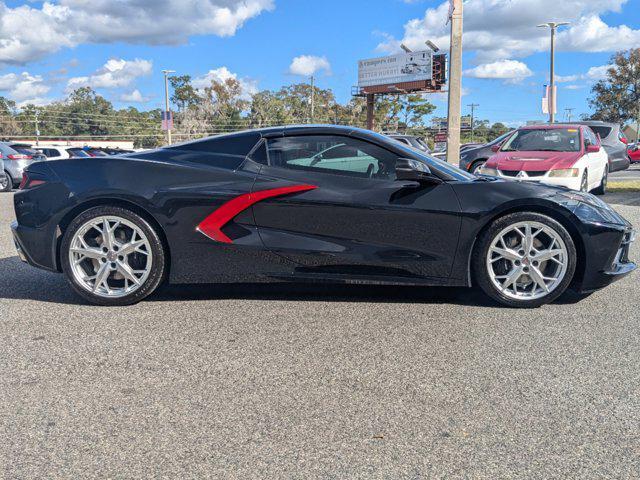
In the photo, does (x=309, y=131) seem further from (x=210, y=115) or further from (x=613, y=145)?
(x=210, y=115)

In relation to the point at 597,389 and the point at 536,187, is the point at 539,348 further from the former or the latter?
the point at 536,187

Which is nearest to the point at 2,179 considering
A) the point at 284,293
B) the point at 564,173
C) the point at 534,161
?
the point at 534,161

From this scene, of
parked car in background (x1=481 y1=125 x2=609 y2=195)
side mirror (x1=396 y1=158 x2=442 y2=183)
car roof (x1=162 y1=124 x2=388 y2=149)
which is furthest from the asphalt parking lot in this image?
parked car in background (x1=481 y1=125 x2=609 y2=195)

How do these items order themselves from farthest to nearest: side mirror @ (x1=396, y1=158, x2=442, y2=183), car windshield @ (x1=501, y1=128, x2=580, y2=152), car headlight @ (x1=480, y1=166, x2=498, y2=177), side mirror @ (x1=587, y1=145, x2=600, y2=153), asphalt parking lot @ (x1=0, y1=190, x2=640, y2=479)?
car windshield @ (x1=501, y1=128, x2=580, y2=152), side mirror @ (x1=587, y1=145, x2=600, y2=153), car headlight @ (x1=480, y1=166, x2=498, y2=177), side mirror @ (x1=396, y1=158, x2=442, y2=183), asphalt parking lot @ (x1=0, y1=190, x2=640, y2=479)

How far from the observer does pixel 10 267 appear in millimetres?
6074

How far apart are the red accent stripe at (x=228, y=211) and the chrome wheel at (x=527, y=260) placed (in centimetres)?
161

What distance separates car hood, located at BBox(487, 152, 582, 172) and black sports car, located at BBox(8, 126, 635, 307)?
6192 millimetres

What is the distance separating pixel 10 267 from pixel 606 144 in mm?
14438

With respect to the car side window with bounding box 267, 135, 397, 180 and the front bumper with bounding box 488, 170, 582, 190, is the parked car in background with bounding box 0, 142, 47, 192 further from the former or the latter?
the car side window with bounding box 267, 135, 397, 180

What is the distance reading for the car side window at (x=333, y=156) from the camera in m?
4.64

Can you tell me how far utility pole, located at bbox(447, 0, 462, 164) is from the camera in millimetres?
15031

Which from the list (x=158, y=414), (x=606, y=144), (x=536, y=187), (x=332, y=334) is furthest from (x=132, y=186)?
(x=606, y=144)

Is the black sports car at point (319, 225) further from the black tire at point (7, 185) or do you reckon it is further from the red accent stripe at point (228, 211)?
the black tire at point (7, 185)

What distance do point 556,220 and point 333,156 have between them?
1680 millimetres
